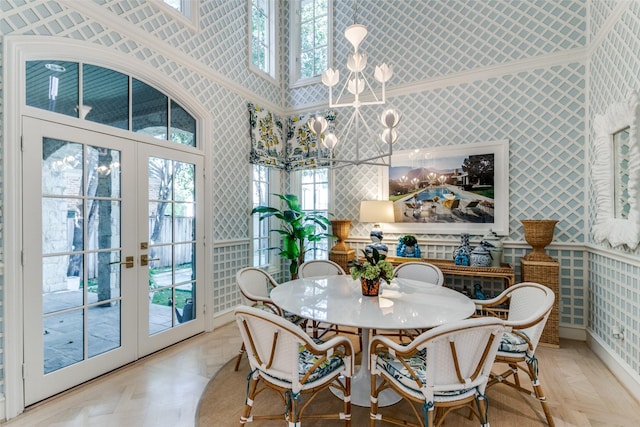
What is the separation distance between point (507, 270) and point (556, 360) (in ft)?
2.91

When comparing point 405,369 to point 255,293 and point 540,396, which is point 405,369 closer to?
point 540,396

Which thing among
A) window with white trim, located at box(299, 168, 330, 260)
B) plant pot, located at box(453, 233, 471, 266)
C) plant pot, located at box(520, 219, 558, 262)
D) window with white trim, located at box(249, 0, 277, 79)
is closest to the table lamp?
plant pot, located at box(453, 233, 471, 266)

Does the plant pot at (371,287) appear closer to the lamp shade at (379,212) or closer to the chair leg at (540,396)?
the chair leg at (540,396)

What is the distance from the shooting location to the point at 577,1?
329 centimetres

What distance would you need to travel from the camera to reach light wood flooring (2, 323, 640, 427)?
2031 millimetres

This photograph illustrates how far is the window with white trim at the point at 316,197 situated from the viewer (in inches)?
190

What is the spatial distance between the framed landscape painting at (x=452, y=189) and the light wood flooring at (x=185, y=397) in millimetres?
1520

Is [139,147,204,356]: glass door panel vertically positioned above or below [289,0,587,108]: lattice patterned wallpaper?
below

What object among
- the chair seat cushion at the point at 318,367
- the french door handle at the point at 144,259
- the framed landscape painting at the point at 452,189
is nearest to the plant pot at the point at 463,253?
the framed landscape painting at the point at 452,189

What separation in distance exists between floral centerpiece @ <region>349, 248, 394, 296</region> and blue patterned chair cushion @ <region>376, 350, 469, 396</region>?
0.48 metres

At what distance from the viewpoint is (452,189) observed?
3.86 meters

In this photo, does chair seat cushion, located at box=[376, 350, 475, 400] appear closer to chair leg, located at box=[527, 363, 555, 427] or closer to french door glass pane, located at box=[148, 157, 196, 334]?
chair leg, located at box=[527, 363, 555, 427]

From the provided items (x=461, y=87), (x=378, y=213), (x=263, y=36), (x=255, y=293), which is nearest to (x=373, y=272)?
(x=255, y=293)

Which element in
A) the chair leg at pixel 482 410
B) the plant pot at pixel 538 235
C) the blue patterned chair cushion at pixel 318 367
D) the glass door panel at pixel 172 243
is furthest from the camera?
the plant pot at pixel 538 235
